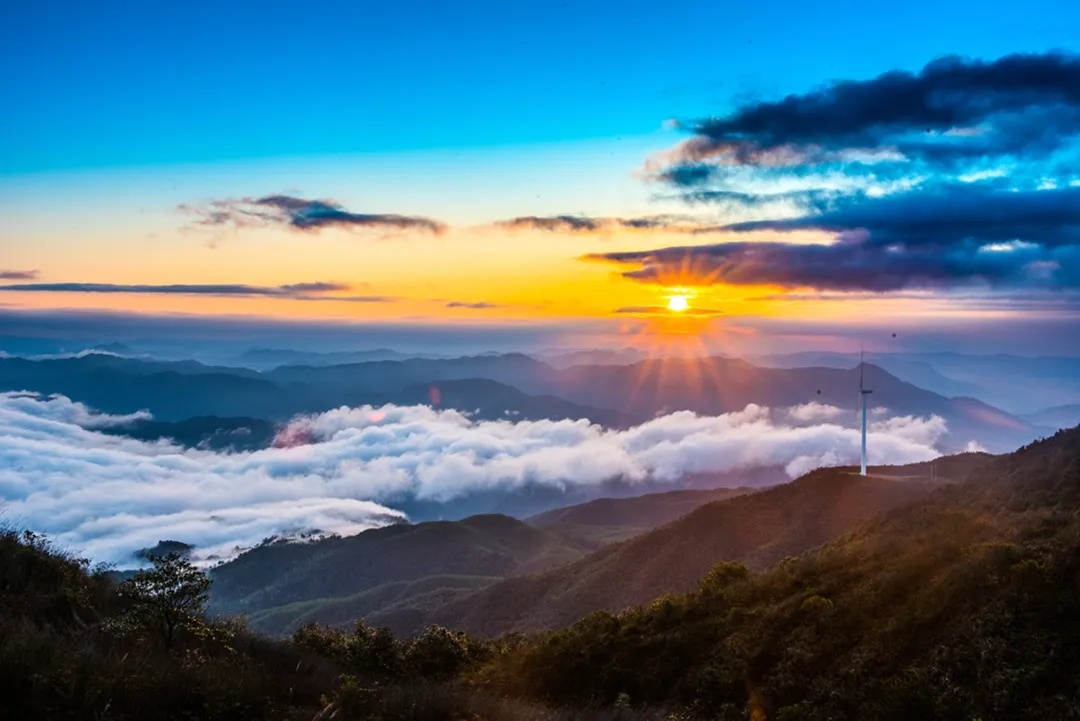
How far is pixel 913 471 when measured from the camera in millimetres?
83500

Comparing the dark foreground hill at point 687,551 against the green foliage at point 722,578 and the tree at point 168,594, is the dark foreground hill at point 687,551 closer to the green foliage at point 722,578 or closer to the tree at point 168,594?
the green foliage at point 722,578

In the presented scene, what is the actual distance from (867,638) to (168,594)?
47.5 feet

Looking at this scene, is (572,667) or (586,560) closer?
(572,667)

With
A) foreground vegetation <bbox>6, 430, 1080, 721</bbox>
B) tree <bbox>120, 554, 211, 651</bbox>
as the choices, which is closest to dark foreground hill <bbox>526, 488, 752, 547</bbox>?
foreground vegetation <bbox>6, 430, 1080, 721</bbox>

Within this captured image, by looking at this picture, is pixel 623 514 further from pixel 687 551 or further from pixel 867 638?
pixel 867 638

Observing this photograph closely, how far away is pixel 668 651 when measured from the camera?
727 inches

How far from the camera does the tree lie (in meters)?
13.4

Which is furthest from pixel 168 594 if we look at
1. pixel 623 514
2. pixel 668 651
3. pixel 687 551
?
pixel 623 514

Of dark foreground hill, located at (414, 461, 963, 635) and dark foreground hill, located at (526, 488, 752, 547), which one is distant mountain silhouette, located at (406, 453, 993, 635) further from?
dark foreground hill, located at (526, 488, 752, 547)

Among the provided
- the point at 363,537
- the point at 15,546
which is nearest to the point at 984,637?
the point at 15,546

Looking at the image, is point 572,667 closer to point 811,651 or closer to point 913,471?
point 811,651

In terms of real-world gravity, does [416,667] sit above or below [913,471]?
above

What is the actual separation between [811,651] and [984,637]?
3447mm

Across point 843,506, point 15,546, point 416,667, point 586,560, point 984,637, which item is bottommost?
point 586,560
